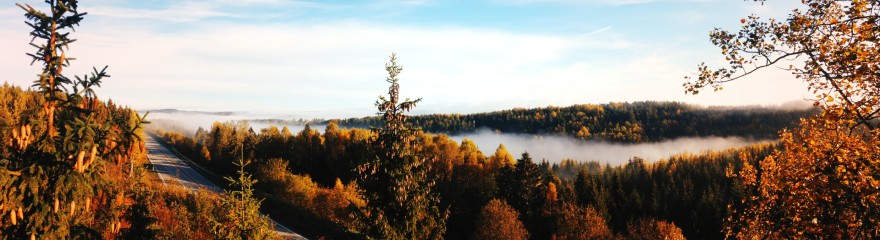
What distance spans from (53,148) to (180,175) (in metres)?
78.4

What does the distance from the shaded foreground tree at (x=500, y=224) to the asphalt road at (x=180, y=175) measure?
25542 millimetres

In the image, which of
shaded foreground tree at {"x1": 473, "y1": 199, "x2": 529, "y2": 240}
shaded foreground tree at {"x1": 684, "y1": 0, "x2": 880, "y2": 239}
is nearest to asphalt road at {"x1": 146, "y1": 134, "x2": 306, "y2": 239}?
shaded foreground tree at {"x1": 473, "y1": 199, "x2": 529, "y2": 240}

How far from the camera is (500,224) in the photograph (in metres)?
63.5

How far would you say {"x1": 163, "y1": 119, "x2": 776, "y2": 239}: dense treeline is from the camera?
65.5 meters

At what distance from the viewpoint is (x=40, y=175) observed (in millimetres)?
12711

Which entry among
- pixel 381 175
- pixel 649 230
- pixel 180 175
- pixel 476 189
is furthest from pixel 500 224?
pixel 180 175

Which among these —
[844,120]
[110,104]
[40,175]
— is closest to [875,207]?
[844,120]

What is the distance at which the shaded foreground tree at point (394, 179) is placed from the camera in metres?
22.2

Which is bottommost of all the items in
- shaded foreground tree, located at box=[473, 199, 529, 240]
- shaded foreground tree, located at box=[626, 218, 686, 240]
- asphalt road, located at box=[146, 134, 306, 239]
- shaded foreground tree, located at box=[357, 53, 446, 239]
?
shaded foreground tree, located at box=[626, 218, 686, 240]

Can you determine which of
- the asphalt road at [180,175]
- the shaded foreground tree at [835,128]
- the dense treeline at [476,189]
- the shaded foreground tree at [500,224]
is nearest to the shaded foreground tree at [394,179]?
the shaded foreground tree at [835,128]

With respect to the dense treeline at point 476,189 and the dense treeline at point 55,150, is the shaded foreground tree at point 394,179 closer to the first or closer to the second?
the dense treeline at point 55,150

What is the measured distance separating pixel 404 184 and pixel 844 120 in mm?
16950

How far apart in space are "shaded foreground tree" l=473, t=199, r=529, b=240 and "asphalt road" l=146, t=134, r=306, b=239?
1006 inches

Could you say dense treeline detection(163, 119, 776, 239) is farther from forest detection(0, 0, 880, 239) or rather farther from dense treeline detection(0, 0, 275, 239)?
dense treeline detection(0, 0, 275, 239)
